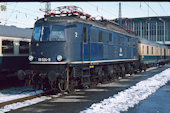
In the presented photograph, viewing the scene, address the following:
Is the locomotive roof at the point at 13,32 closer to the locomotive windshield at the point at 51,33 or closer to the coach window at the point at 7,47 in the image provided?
the coach window at the point at 7,47

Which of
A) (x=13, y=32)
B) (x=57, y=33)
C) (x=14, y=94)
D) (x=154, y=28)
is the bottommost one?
(x=14, y=94)

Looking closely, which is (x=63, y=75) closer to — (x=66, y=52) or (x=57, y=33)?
(x=66, y=52)

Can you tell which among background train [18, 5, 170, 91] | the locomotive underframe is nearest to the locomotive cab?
background train [18, 5, 170, 91]

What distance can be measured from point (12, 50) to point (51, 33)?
15.1 ft

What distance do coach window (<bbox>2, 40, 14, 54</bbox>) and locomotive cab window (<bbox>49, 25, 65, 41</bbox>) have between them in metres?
4.30

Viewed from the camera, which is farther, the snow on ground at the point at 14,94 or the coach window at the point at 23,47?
the coach window at the point at 23,47

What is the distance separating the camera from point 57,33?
1118cm

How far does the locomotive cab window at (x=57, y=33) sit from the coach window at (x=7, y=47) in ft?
14.1

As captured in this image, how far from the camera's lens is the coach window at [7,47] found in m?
14.0

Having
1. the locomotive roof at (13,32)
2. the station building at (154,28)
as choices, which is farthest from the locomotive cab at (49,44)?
the station building at (154,28)

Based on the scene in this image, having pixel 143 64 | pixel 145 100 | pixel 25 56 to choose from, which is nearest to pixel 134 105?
pixel 145 100

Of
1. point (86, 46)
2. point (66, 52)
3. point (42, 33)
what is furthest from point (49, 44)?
point (86, 46)

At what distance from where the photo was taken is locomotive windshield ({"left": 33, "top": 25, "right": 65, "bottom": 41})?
11.1m

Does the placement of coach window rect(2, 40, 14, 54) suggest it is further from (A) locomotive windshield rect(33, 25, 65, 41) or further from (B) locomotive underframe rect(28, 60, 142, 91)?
(B) locomotive underframe rect(28, 60, 142, 91)
